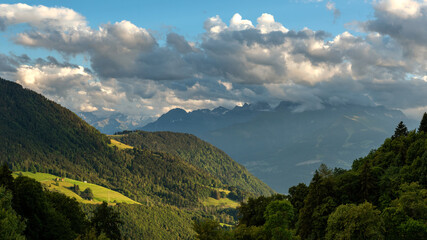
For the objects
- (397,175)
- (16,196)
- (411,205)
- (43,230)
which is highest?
(397,175)

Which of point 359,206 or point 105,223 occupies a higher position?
point 359,206

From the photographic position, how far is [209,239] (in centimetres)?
7888

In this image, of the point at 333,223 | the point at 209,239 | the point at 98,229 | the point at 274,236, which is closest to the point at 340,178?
the point at 333,223

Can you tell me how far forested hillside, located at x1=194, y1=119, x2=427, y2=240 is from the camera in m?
81.1

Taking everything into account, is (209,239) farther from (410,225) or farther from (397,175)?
(397,175)

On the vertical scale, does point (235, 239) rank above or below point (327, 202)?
below

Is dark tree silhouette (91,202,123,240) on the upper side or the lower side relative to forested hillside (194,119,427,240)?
lower

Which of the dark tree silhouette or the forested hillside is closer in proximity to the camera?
the forested hillside

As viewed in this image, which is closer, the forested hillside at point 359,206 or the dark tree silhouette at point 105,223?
the forested hillside at point 359,206

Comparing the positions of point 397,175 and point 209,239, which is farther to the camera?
point 397,175

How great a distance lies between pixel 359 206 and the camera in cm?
8319

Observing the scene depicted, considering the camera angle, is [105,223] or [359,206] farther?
[105,223]

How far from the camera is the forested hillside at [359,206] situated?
8112cm

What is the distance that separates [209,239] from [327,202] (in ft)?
136
